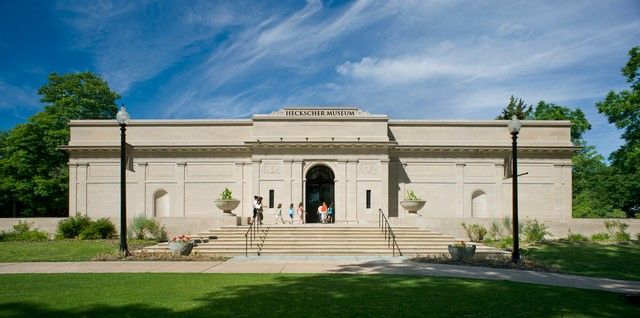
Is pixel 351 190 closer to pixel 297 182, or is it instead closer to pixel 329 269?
pixel 297 182

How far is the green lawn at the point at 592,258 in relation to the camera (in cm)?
1505

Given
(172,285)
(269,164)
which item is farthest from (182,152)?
(172,285)

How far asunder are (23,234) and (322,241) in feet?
55.0

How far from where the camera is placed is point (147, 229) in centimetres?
2533

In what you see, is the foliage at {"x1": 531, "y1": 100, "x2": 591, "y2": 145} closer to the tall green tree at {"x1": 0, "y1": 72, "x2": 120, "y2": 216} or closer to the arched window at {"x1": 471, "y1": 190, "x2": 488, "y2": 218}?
the arched window at {"x1": 471, "y1": 190, "x2": 488, "y2": 218}

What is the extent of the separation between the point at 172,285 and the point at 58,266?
6973mm

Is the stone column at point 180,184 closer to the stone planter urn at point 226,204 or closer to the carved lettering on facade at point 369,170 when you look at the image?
the stone planter urn at point 226,204

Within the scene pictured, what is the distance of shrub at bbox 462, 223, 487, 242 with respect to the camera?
25.3 m

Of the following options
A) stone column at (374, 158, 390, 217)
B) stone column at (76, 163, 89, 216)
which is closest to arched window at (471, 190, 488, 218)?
stone column at (374, 158, 390, 217)

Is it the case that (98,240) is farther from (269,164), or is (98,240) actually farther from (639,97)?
(639,97)

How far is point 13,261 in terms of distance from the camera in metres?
17.3

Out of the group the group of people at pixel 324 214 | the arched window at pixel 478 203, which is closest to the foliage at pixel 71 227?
the group of people at pixel 324 214

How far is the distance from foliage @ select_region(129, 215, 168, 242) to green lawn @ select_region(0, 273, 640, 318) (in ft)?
40.1

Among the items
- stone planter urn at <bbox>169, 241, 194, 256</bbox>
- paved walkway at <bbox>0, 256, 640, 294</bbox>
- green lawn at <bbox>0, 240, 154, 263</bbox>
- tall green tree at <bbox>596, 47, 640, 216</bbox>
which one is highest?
tall green tree at <bbox>596, 47, 640, 216</bbox>
